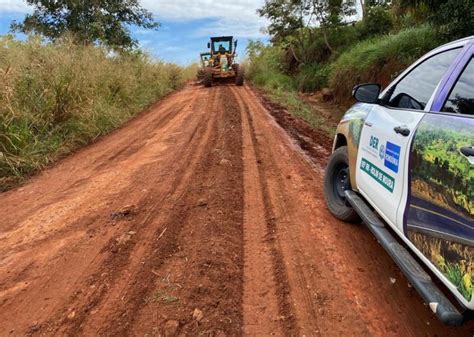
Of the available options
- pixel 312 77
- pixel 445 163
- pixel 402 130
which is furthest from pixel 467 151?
pixel 312 77

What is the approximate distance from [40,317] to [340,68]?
12630mm

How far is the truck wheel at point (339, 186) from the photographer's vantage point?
3.97 metres

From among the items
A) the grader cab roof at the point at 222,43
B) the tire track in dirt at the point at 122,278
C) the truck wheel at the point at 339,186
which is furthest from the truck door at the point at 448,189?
the grader cab roof at the point at 222,43

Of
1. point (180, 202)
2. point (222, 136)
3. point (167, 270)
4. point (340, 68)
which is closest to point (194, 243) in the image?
point (167, 270)

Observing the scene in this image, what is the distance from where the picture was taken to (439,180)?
85.0 inches

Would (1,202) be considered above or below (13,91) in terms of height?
below

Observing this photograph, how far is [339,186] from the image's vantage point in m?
4.30

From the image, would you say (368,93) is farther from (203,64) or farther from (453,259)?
(203,64)

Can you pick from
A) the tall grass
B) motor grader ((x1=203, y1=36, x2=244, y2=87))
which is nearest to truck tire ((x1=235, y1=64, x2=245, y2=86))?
motor grader ((x1=203, y1=36, x2=244, y2=87))

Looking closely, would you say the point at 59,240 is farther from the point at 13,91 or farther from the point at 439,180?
the point at 13,91

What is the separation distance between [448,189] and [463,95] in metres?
0.65

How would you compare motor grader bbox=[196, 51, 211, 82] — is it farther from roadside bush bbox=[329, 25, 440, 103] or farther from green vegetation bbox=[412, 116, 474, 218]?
green vegetation bbox=[412, 116, 474, 218]

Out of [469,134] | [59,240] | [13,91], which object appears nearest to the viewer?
[469,134]

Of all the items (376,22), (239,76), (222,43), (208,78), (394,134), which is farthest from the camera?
(222,43)
